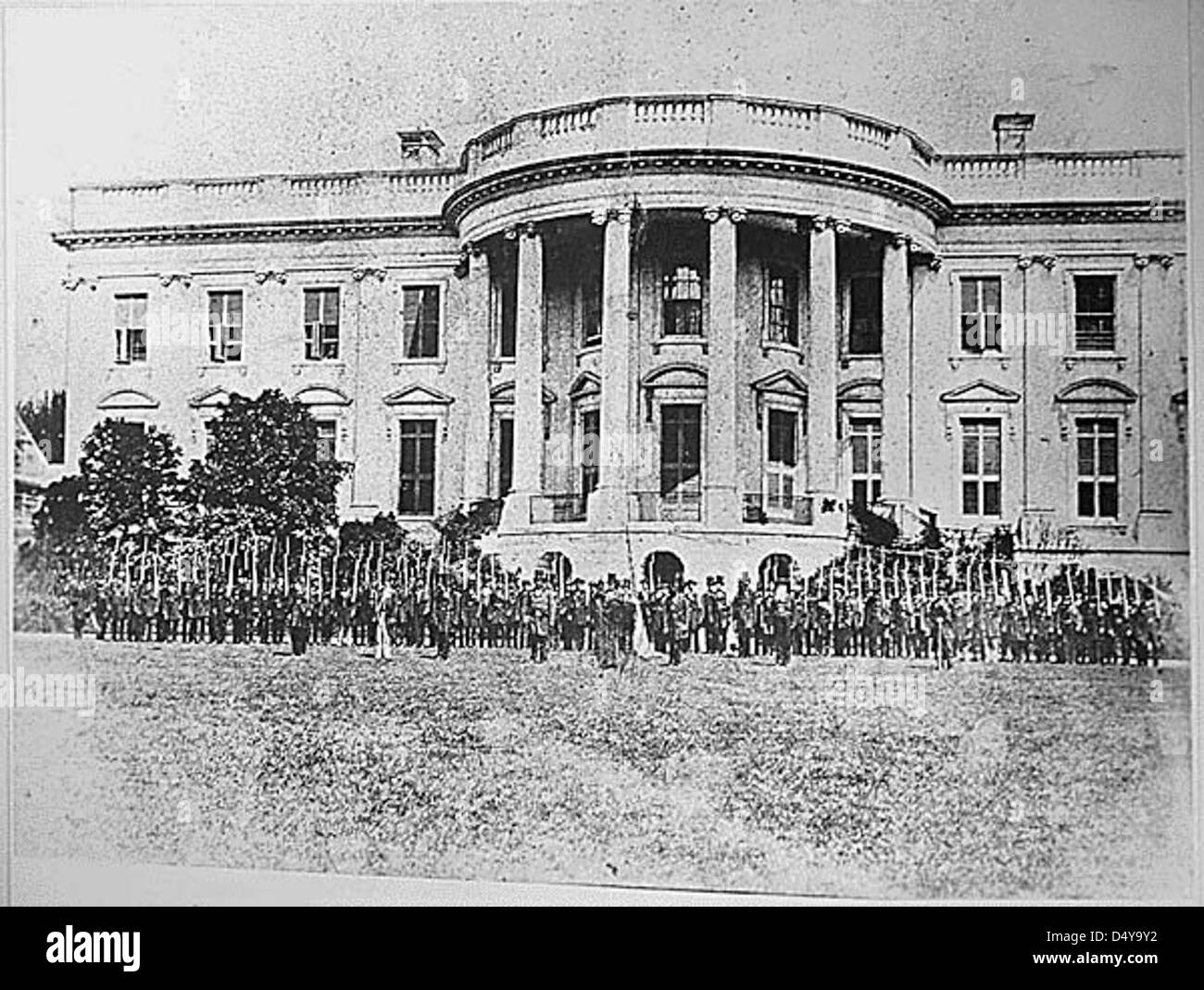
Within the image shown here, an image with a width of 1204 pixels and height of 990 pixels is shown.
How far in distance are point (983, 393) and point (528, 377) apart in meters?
1.18

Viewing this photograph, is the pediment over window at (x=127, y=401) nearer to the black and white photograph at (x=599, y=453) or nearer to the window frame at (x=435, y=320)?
the black and white photograph at (x=599, y=453)

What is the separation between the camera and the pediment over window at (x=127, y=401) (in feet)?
14.0

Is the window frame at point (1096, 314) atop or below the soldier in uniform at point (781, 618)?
atop

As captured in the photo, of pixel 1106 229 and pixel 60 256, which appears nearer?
pixel 1106 229

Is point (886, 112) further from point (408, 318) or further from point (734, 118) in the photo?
point (408, 318)

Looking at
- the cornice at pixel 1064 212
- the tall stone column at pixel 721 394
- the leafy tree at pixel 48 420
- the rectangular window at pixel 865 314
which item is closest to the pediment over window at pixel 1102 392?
the cornice at pixel 1064 212

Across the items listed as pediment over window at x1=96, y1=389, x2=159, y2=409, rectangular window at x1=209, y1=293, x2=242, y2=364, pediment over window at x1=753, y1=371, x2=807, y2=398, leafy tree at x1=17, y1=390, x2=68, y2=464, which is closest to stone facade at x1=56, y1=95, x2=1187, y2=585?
pediment over window at x1=753, y1=371, x2=807, y2=398

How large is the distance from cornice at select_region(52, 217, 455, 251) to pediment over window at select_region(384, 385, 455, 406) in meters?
0.42

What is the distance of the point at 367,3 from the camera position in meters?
4.19

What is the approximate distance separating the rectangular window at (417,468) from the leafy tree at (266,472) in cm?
17

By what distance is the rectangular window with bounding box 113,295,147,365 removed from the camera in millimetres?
4273

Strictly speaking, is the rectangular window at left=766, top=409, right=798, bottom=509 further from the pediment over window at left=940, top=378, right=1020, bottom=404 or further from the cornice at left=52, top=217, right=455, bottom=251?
the cornice at left=52, top=217, right=455, bottom=251
